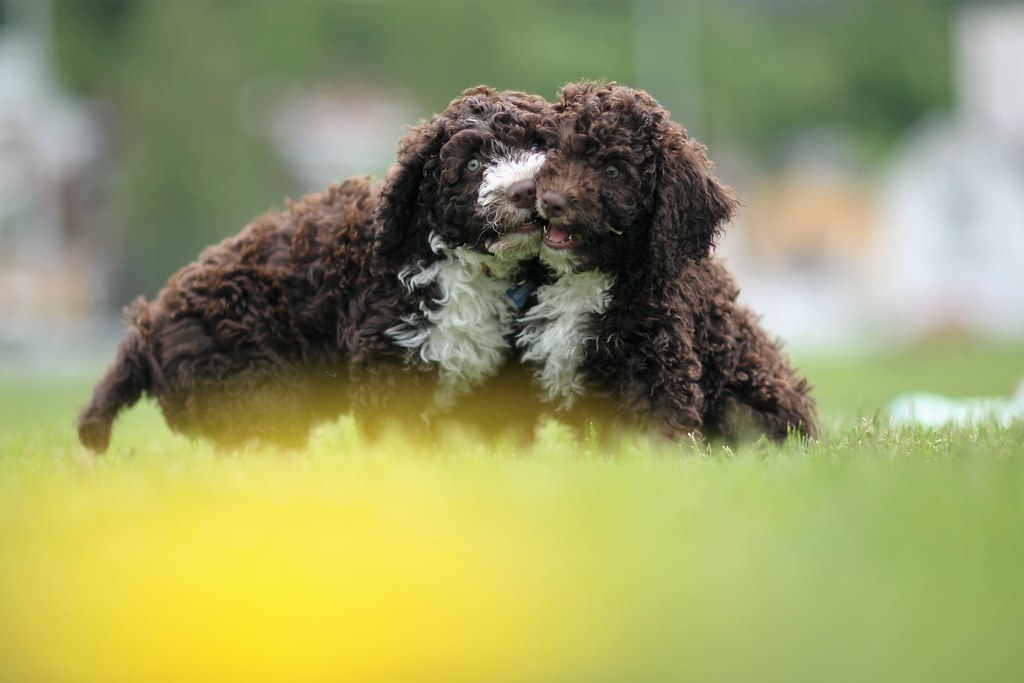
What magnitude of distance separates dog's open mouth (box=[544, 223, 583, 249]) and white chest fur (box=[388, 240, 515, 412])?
34 cm

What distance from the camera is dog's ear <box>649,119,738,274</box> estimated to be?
4.59m

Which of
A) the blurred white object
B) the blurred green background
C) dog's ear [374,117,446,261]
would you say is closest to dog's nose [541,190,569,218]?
dog's ear [374,117,446,261]

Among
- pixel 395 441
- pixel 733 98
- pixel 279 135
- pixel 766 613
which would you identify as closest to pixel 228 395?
pixel 395 441

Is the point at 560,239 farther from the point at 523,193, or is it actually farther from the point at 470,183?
the point at 470,183

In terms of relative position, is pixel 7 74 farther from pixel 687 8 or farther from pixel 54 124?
pixel 687 8

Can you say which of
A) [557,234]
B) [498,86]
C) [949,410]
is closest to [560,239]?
[557,234]

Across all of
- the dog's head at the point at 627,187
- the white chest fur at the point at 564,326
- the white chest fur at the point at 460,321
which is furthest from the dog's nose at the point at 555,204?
the white chest fur at the point at 460,321

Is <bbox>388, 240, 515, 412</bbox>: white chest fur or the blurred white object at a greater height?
the blurred white object

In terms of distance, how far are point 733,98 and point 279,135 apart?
23115 mm

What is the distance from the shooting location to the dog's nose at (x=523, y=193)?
4516 millimetres

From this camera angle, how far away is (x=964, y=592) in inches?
106

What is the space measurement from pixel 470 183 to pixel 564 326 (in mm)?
643

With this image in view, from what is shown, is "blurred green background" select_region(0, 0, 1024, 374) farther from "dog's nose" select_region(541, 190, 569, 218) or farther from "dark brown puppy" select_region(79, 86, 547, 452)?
"dog's nose" select_region(541, 190, 569, 218)

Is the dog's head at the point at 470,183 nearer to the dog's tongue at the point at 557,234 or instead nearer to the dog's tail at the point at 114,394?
the dog's tongue at the point at 557,234
